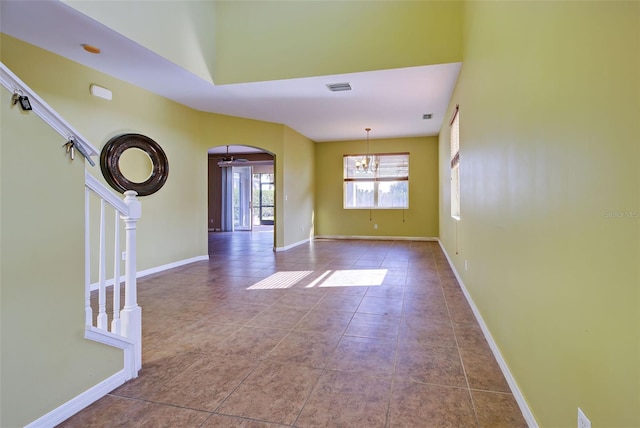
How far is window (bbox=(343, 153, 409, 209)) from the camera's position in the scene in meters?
9.13

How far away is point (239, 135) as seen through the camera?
6.60 m

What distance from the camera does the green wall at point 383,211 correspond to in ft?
29.1

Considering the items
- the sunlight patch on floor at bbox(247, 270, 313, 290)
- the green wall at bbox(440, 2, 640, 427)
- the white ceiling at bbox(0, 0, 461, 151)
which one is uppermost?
the white ceiling at bbox(0, 0, 461, 151)

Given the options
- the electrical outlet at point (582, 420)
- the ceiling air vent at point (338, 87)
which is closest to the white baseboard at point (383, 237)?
the ceiling air vent at point (338, 87)

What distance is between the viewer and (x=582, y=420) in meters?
1.06

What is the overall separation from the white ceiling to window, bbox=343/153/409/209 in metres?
1.46

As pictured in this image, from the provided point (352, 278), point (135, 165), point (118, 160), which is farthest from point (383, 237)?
point (118, 160)

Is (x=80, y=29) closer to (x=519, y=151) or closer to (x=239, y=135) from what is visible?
(x=239, y=135)

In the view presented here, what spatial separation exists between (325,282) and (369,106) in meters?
3.28

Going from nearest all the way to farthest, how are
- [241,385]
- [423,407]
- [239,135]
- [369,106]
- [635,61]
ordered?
[635,61]
[423,407]
[241,385]
[369,106]
[239,135]

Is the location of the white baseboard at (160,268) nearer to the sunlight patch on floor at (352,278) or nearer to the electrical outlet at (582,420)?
the sunlight patch on floor at (352,278)

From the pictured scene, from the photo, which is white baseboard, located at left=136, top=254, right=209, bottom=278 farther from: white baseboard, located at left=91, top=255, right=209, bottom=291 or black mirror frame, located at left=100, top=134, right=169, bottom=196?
black mirror frame, located at left=100, top=134, right=169, bottom=196

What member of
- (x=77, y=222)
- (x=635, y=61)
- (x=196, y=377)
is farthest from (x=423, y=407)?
(x=77, y=222)

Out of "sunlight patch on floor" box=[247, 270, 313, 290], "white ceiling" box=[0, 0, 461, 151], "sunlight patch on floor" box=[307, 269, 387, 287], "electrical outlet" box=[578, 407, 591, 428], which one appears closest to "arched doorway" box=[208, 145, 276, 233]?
"white ceiling" box=[0, 0, 461, 151]
